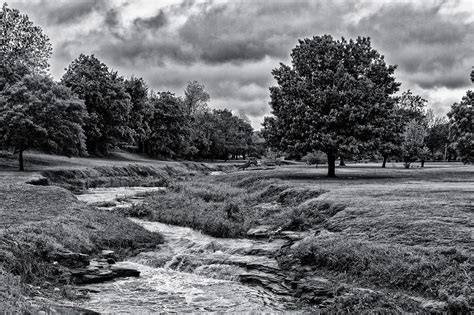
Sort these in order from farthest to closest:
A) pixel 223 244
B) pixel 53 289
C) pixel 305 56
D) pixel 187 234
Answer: pixel 305 56, pixel 187 234, pixel 223 244, pixel 53 289

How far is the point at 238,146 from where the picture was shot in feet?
367

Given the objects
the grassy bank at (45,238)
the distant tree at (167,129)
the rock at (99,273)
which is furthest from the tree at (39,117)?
the distant tree at (167,129)

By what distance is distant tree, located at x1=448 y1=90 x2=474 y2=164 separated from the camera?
17.8 metres

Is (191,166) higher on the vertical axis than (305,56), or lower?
lower

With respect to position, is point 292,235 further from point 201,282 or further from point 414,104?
point 414,104

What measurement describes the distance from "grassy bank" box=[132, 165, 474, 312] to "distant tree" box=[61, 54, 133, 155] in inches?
1647

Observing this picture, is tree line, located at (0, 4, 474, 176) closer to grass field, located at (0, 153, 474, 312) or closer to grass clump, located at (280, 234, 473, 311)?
grass field, located at (0, 153, 474, 312)

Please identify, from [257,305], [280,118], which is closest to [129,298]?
[257,305]

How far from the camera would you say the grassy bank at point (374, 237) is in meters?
9.13

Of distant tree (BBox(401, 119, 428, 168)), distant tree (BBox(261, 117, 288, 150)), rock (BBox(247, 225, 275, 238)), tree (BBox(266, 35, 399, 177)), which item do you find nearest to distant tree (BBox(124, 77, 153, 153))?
distant tree (BBox(261, 117, 288, 150))

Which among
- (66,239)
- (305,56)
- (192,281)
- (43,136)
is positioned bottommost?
(192,281)

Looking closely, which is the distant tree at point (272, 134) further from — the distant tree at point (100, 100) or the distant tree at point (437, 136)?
the distant tree at point (437, 136)

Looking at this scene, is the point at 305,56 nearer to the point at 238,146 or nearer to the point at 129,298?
the point at 129,298

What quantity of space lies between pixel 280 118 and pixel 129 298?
27456 mm
